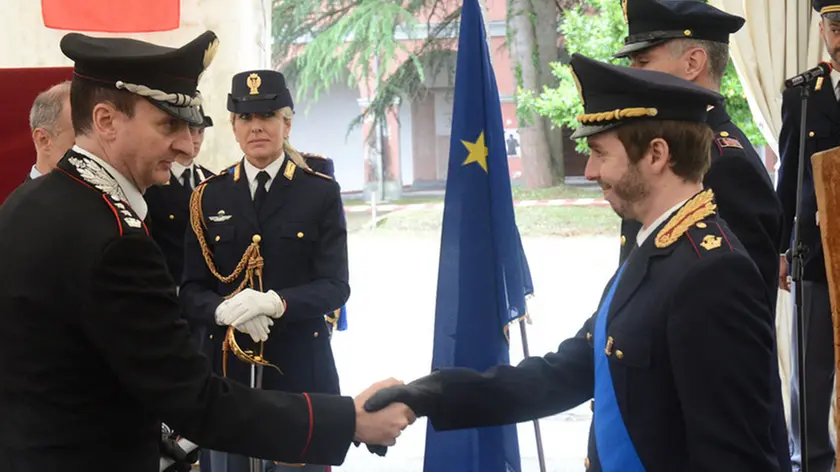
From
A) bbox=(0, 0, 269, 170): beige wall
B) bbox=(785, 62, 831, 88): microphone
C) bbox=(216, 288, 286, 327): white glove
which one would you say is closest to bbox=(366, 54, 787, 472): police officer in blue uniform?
bbox=(216, 288, 286, 327): white glove

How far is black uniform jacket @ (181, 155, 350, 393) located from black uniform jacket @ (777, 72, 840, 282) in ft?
5.26

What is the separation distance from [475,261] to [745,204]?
0.83 metres

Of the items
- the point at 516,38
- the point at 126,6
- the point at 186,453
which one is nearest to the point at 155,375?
the point at 186,453

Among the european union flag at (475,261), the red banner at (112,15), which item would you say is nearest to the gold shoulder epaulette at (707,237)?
the european union flag at (475,261)

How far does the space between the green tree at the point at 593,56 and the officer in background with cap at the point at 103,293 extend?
3.09 m

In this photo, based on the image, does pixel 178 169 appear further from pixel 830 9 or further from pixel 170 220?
pixel 830 9

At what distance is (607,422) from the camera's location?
1.41 metres

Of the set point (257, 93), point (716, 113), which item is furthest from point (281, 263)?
point (716, 113)

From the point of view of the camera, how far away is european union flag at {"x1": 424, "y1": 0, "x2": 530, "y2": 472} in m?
2.49

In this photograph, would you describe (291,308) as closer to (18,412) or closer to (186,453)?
(186,453)

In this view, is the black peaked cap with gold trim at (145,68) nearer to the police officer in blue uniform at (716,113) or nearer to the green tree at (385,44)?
the police officer in blue uniform at (716,113)

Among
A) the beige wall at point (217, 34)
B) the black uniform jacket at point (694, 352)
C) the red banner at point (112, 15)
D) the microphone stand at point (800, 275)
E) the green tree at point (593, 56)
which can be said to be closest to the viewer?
the black uniform jacket at point (694, 352)

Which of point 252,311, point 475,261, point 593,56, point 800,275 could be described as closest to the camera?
point 252,311

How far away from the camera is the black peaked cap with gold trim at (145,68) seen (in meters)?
1.40
